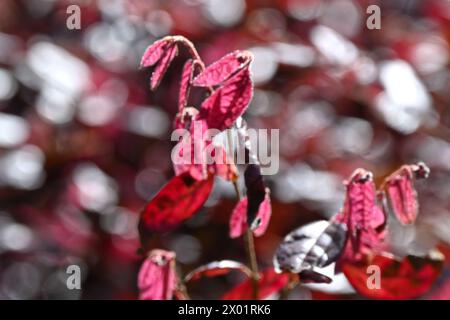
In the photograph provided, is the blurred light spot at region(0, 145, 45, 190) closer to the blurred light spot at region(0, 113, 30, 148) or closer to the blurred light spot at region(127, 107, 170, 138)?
the blurred light spot at region(0, 113, 30, 148)

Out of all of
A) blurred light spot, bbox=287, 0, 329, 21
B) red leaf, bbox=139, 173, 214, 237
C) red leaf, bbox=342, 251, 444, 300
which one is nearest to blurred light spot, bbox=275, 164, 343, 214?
blurred light spot, bbox=287, 0, 329, 21

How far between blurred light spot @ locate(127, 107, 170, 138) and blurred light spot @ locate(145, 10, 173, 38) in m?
0.18

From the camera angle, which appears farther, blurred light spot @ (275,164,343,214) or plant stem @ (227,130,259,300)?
blurred light spot @ (275,164,343,214)

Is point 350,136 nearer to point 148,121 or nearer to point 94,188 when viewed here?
point 148,121

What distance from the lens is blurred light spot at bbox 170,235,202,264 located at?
1.82 meters

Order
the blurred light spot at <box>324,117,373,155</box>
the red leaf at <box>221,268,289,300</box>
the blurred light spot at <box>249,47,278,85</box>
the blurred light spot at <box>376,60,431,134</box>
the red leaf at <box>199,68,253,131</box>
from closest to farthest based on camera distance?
the red leaf at <box>199,68,253,131</box>, the red leaf at <box>221,268,289,300</box>, the blurred light spot at <box>376,60,431,134</box>, the blurred light spot at <box>249,47,278,85</box>, the blurred light spot at <box>324,117,373,155</box>

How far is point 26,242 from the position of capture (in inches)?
74.6

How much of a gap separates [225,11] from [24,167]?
614 millimetres

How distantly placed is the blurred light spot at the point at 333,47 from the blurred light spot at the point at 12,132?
705mm

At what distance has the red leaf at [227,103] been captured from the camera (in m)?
0.79

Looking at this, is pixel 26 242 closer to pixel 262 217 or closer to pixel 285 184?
pixel 285 184

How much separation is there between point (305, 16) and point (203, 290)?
2.30 ft

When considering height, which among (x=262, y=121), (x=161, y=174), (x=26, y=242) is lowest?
(x=26, y=242)

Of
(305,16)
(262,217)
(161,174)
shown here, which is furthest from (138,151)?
(262,217)
